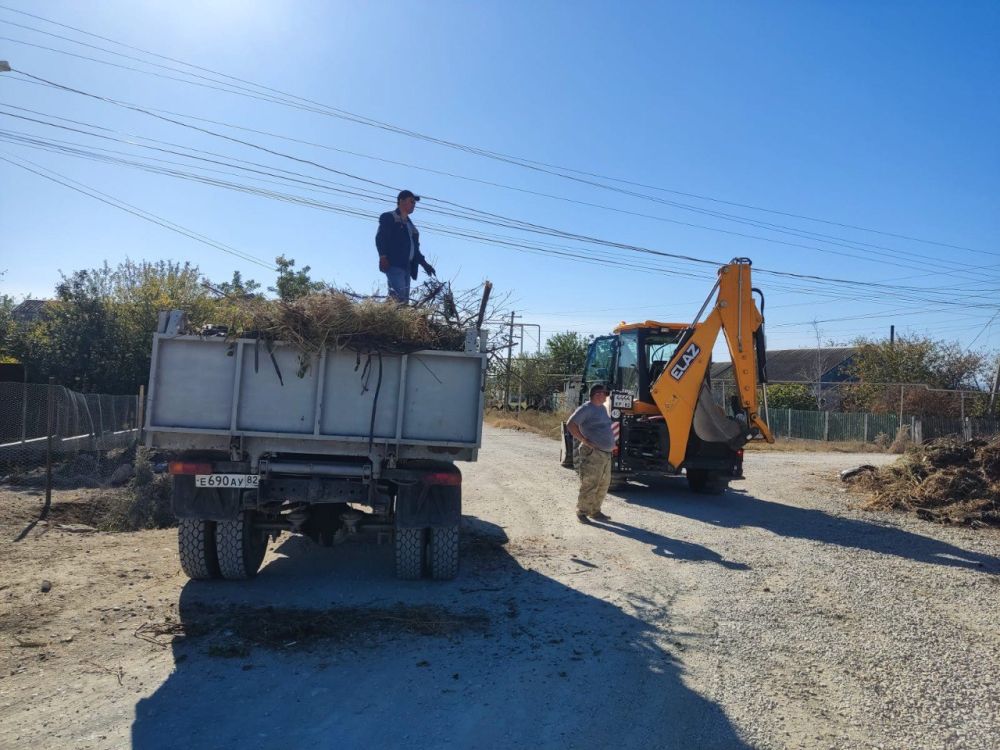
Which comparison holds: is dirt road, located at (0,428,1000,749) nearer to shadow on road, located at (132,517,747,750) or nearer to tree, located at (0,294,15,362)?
shadow on road, located at (132,517,747,750)

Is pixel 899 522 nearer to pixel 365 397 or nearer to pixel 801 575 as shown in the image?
pixel 801 575

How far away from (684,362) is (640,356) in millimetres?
1085

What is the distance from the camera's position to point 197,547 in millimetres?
6191

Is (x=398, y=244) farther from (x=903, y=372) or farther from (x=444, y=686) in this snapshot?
(x=903, y=372)

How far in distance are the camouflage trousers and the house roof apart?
40.0 meters

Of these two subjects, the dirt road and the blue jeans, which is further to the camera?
the blue jeans

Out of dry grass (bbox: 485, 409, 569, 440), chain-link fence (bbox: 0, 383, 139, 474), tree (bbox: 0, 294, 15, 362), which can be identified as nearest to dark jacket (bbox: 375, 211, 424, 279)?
chain-link fence (bbox: 0, 383, 139, 474)

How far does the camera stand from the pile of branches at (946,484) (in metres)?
9.93

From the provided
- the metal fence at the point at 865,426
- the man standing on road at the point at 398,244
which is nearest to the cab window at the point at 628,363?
the man standing on road at the point at 398,244

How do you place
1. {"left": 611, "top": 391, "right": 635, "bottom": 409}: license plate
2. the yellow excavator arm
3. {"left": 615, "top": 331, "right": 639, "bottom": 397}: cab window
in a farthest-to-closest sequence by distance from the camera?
{"left": 615, "top": 331, "right": 639, "bottom": 397}: cab window, {"left": 611, "top": 391, "right": 635, "bottom": 409}: license plate, the yellow excavator arm

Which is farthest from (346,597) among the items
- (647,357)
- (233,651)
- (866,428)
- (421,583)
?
(866,428)

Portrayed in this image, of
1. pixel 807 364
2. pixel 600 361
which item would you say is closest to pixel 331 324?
pixel 600 361

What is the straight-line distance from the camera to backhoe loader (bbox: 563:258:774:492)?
10.6 m

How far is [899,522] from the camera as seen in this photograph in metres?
10.0
